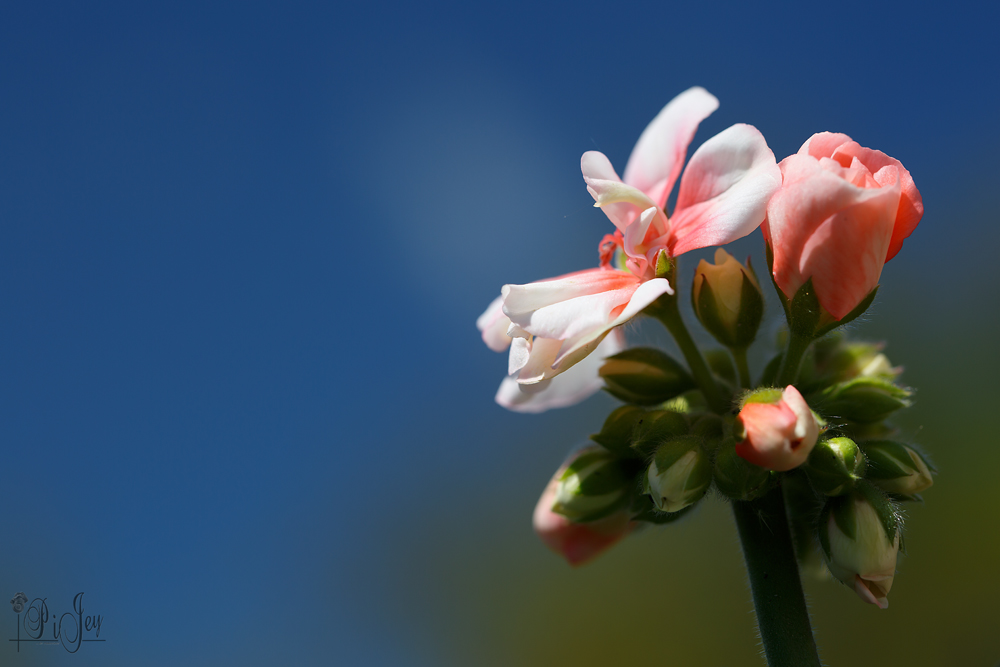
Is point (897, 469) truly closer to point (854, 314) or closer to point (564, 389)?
point (854, 314)

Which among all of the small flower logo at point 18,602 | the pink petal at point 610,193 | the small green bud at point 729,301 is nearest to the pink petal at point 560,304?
the pink petal at point 610,193

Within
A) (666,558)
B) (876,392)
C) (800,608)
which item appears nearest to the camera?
(800,608)

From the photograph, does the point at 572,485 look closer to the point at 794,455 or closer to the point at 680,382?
the point at 680,382

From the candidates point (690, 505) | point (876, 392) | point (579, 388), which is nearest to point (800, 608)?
point (690, 505)

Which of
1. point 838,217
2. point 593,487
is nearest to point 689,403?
point 593,487

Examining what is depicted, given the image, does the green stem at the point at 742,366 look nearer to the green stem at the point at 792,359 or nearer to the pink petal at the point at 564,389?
Answer: the green stem at the point at 792,359

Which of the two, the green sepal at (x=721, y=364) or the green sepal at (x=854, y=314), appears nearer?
the green sepal at (x=854, y=314)

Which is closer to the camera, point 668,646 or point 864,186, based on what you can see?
point 864,186

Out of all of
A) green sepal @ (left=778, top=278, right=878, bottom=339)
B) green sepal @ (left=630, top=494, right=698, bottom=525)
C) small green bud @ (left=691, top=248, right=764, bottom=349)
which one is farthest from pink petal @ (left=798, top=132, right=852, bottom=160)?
green sepal @ (left=630, top=494, right=698, bottom=525)
